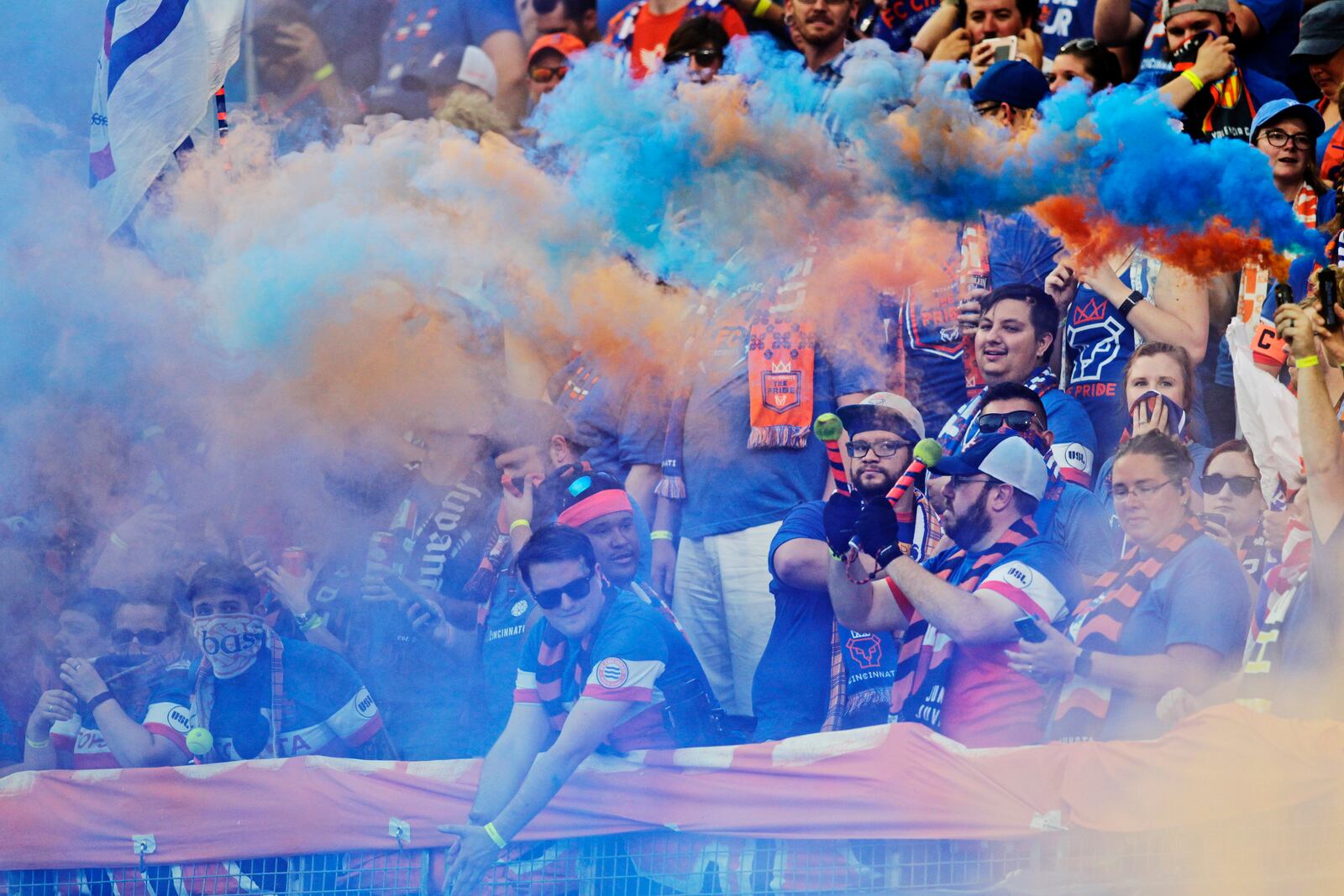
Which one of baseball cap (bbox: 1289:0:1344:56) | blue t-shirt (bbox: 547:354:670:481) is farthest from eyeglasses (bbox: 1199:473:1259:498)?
baseball cap (bbox: 1289:0:1344:56)

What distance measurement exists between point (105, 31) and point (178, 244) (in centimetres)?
91

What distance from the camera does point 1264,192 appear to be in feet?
15.2

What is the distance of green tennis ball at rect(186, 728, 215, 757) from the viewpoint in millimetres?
5555

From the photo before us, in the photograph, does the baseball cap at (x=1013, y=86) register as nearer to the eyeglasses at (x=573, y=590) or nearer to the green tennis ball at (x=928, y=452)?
the green tennis ball at (x=928, y=452)

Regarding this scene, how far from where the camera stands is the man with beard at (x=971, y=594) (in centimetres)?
495

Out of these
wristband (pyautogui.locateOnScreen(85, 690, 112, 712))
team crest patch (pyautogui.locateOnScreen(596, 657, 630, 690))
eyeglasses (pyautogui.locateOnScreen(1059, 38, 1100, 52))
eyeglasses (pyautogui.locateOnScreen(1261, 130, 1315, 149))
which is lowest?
wristband (pyautogui.locateOnScreen(85, 690, 112, 712))

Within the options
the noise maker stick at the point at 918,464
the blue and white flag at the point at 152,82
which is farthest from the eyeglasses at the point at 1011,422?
the blue and white flag at the point at 152,82

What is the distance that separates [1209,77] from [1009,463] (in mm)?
1874

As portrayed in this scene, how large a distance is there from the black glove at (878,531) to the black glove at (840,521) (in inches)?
0.9

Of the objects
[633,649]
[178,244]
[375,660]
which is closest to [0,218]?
[178,244]

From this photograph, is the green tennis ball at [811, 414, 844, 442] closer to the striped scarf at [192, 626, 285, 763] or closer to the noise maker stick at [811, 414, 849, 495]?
the noise maker stick at [811, 414, 849, 495]

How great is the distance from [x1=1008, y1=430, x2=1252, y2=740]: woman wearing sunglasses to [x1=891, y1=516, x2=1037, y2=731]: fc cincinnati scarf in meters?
0.25

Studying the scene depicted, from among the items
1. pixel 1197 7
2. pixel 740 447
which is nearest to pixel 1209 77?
pixel 1197 7

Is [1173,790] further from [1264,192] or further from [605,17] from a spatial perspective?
[605,17]
